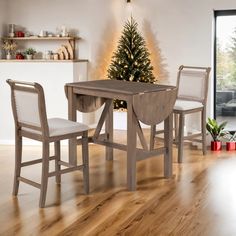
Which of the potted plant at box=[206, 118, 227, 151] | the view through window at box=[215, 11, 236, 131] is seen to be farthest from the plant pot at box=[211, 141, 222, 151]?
the view through window at box=[215, 11, 236, 131]

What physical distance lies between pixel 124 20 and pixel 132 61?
59 centimetres

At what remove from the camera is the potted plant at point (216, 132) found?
558cm

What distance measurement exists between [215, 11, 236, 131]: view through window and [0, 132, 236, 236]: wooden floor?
3.74 ft

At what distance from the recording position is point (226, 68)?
237 inches

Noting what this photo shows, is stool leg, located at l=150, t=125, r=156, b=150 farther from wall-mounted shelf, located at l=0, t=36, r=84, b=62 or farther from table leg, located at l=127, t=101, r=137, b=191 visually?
wall-mounted shelf, located at l=0, t=36, r=84, b=62

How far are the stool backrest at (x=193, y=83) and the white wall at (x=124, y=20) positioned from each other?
1.65 feet

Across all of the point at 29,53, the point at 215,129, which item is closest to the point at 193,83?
the point at 215,129

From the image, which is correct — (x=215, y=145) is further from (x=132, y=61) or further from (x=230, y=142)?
(x=132, y=61)

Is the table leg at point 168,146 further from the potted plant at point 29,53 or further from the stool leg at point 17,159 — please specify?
the potted plant at point 29,53

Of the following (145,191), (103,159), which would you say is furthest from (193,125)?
(145,191)

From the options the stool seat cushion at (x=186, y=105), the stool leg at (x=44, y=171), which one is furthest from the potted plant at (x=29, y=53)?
the stool leg at (x=44, y=171)

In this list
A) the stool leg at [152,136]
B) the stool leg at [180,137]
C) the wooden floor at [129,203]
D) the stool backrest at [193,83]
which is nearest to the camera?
the wooden floor at [129,203]

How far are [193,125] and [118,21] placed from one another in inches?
64.7

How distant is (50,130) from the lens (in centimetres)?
376
